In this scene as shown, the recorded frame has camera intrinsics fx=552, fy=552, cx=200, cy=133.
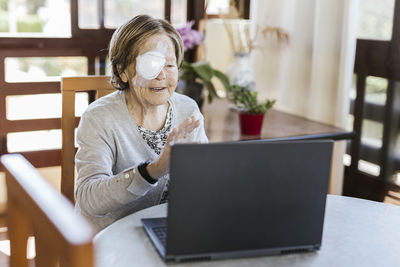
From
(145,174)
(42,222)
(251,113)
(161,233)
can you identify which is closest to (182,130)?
(145,174)

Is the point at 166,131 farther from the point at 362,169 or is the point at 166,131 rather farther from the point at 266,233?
the point at 362,169

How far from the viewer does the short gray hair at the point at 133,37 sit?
149 centimetres

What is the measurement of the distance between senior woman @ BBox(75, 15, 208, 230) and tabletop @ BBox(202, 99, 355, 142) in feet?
2.29

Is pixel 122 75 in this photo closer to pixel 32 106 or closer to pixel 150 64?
pixel 150 64

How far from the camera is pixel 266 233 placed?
1011mm

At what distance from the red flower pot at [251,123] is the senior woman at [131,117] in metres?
0.69

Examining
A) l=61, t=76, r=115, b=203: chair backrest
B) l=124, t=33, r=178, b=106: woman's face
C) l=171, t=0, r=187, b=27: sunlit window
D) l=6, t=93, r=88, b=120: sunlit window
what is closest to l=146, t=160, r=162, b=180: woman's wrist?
l=124, t=33, r=178, b=106: woman's face

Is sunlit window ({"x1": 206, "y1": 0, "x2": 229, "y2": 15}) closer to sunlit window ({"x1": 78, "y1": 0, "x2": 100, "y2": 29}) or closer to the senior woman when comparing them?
sunlit window ({"x1": 78, "y1": 0, "x2": 100, "y2": 29})

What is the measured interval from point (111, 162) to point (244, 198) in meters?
0.57

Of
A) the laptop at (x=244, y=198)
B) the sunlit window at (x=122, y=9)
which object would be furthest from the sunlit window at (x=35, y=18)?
the laptop at (x=244, y=198)

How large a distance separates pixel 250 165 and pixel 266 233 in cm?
15

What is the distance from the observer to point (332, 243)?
1.14 meters

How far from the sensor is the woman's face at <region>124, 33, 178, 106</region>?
149 centimetres

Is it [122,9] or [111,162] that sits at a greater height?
[122,9]
